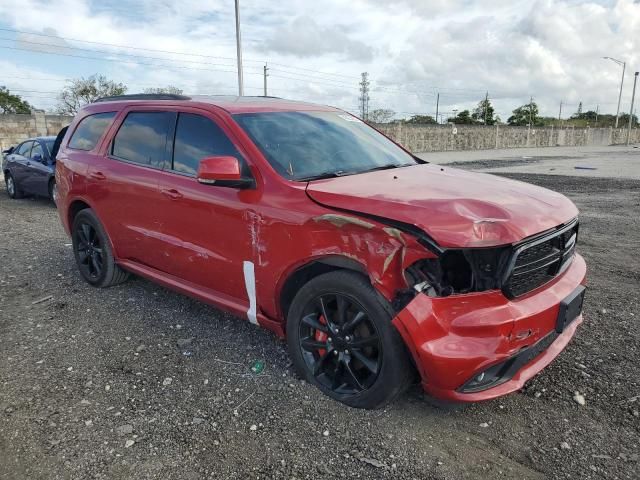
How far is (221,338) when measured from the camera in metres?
→ 3.97

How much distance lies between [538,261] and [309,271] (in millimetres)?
1331

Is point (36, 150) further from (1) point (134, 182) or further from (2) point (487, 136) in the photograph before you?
(2) point (487, 136)

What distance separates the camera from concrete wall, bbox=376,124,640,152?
130 ft

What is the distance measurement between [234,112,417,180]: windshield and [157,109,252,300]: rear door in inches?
9.1

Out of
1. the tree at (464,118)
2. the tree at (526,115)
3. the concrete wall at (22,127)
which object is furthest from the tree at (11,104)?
the tree at (526,115)

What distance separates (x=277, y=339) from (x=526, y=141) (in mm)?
58198

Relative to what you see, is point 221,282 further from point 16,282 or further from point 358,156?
point 16,282

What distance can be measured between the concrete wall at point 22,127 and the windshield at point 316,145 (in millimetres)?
21372

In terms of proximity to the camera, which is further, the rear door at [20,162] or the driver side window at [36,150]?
the rear door at [20,162]

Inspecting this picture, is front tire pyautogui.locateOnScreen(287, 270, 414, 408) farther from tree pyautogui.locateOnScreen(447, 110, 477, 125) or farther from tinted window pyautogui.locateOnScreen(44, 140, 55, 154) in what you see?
tree pyautogui.locateOnScreen(447, 110, 477, 125)

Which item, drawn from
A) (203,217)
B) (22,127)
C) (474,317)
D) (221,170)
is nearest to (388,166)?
(221,170)

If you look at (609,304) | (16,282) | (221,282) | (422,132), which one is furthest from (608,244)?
(422,132)

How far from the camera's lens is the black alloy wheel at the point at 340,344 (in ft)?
9.28

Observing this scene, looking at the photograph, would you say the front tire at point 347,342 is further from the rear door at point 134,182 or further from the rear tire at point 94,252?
the rear tire at point 94,252
